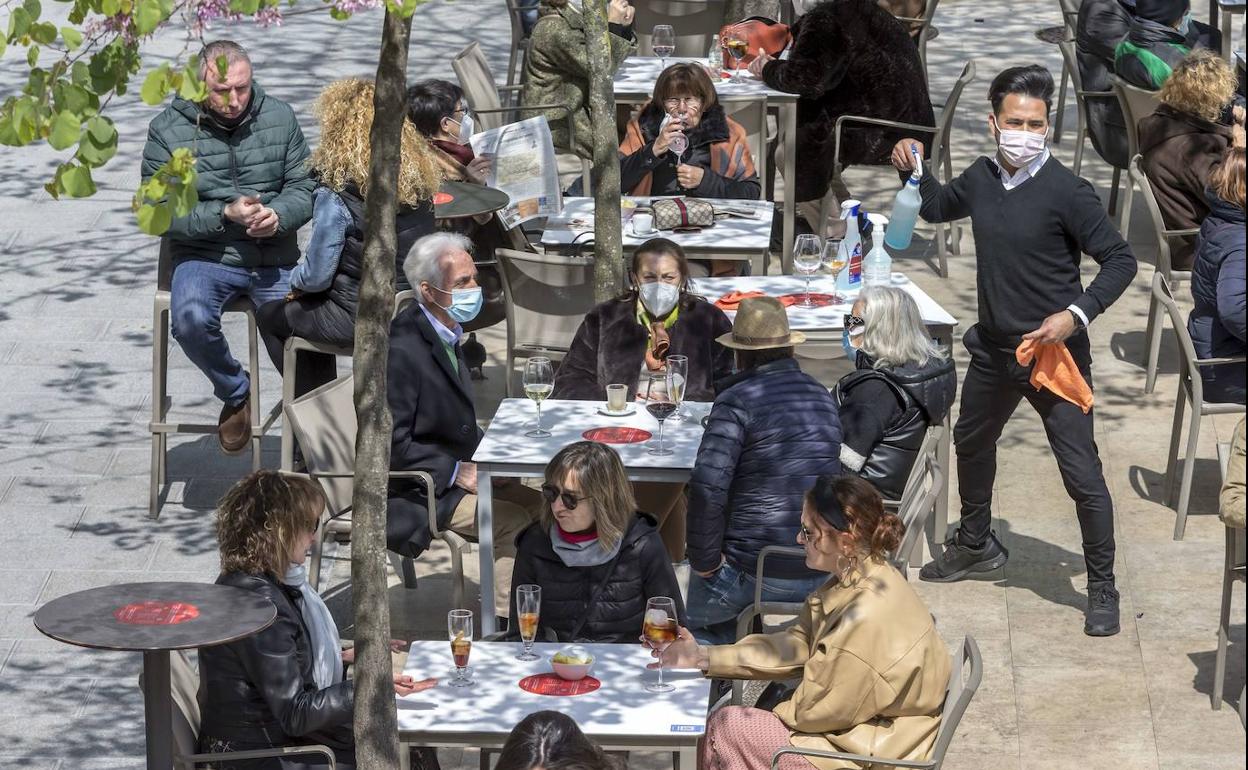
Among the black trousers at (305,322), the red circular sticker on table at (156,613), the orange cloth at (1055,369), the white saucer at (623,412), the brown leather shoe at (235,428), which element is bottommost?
the brown leather shoe at (235,428)

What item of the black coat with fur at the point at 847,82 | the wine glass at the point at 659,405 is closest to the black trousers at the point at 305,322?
the wine glass at the point at 659,405

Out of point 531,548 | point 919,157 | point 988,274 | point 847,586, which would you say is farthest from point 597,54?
point 847,586

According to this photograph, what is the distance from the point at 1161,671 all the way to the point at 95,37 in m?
4.42

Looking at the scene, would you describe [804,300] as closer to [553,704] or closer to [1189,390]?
[1189,390]

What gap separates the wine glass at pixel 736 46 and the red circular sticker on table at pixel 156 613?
25.0ft

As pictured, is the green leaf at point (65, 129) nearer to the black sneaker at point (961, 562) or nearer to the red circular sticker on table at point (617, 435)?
the red circular sticker on table at point (617, 435)

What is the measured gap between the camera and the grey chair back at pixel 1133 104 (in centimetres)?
1051

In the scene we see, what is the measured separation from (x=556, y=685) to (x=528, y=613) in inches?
9.6

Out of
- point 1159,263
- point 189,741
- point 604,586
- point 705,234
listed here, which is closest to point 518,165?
point 705,234

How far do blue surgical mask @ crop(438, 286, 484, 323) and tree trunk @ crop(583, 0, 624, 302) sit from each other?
90 centimetres

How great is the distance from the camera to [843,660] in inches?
208

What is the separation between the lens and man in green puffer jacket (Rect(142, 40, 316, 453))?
27.0 ft

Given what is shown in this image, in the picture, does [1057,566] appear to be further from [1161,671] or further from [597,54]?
[597,54]

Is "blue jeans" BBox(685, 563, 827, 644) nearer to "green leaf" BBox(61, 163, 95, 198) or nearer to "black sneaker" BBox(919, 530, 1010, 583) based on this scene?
"black sneaker" BBox(919, 530, 1010, 583)
